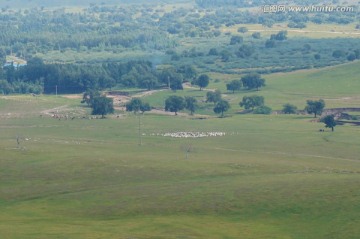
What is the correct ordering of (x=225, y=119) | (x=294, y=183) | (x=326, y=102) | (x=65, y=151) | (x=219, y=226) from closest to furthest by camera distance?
(x=219, y=226), (x=294, y=183), (x=65, y=151), (x=225, y=119), (x=326, y=102)

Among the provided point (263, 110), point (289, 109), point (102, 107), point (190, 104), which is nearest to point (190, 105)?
point (190, 104)

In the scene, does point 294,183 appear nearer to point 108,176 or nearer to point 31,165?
point 108,176

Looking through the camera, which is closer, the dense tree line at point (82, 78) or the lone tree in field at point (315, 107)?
the lone tree in field at point (315, 107)

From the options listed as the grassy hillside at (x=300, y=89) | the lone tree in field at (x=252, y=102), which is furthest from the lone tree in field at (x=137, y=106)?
the lone tree in field at (x=252, y=102)

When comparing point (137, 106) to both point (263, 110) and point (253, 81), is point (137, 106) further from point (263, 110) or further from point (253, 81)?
point (253, 81)

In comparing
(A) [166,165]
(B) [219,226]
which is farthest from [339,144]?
(B) [219,226]

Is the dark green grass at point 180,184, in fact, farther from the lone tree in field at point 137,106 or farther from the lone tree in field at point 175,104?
the lone tree in field at point 137,106
